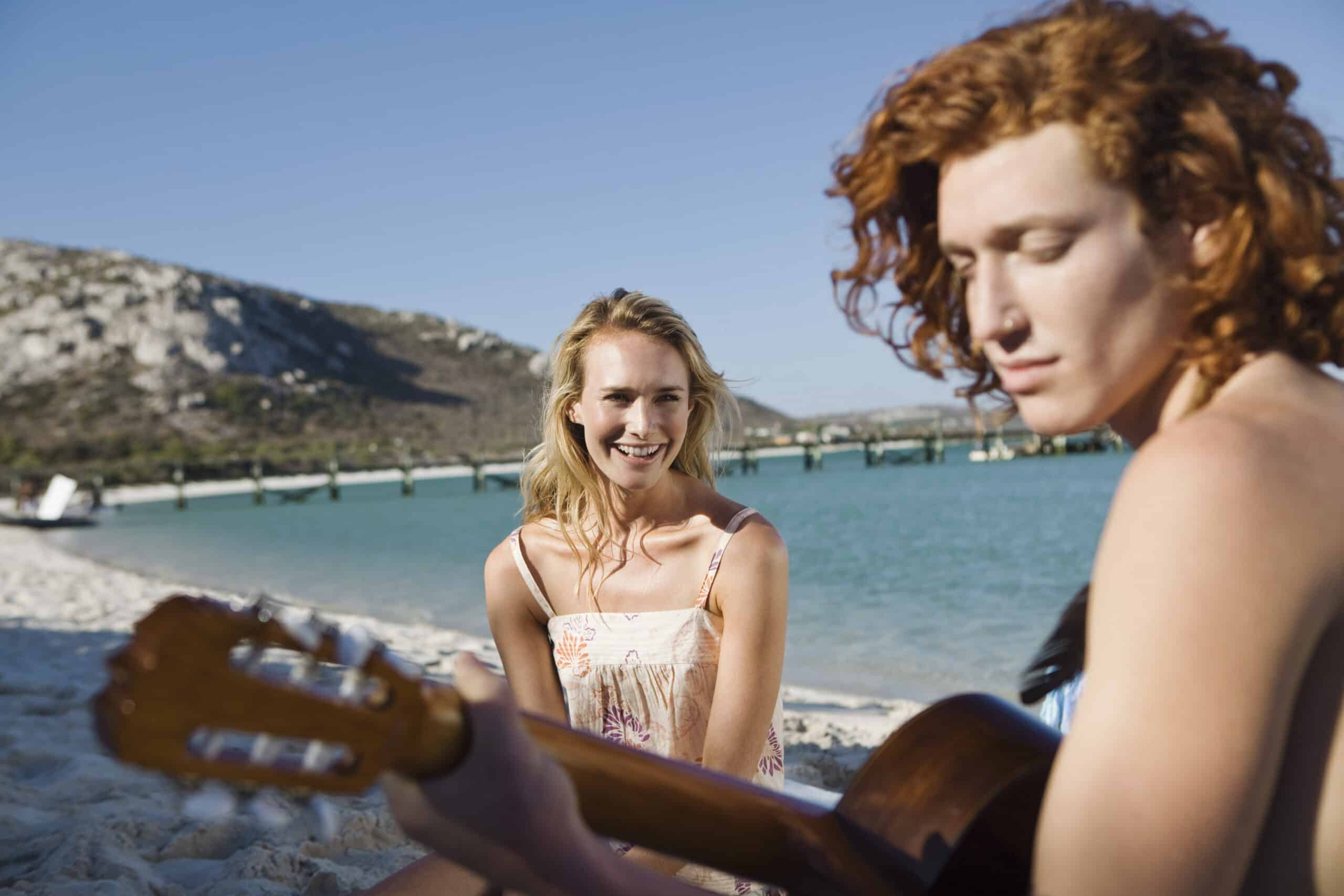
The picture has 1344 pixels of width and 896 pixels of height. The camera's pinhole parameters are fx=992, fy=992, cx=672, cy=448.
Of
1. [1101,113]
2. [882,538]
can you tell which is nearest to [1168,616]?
[1101,113]

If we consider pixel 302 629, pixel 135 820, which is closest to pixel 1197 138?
pixel 302 629

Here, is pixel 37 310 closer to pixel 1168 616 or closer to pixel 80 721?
pixel 80 721

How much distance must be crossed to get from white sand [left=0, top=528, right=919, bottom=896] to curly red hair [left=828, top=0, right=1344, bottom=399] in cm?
99

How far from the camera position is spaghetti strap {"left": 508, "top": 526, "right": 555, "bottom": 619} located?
2.75 metres

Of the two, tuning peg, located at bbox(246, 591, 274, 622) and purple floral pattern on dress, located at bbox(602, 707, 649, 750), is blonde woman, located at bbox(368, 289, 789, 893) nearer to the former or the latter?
purple floral pattern on dress, located at bbox(602, 707, 649, 750)

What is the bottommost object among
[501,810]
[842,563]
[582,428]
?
[842,563]

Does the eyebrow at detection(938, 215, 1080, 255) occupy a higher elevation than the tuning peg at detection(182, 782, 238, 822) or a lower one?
higher

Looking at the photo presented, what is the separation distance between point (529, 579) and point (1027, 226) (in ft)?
6.56

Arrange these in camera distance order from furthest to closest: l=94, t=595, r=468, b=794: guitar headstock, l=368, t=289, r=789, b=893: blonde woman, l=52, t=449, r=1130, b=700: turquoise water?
l=52, t=449, r=1130, b=700: turquoise water < l=368, t=289, r=789, b=893: blonde woman < l=94, t=595, r=468, b=794: guitar headstock

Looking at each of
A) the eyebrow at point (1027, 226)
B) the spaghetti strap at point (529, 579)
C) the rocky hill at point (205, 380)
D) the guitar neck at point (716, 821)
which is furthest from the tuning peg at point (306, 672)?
the rocky hill at point (205, 380)

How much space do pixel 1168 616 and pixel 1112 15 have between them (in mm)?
639

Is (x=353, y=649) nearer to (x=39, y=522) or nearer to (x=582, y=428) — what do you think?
(x=582, y=428)

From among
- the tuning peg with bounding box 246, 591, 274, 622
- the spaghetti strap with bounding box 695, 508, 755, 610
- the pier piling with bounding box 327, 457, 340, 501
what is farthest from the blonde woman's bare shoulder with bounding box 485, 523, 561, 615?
the pier piling with bounding box 327, 457, 340, 501

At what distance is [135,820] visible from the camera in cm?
341
